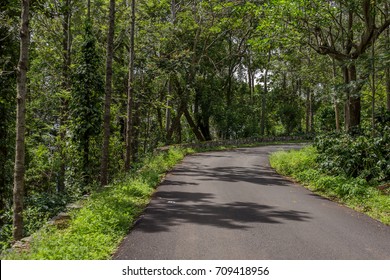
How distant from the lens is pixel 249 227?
27.1 ft

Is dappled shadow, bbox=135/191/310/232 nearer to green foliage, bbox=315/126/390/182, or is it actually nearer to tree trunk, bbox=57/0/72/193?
green foliage, bbox=315/126/390/182

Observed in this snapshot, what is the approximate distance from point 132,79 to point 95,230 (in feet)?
35.1

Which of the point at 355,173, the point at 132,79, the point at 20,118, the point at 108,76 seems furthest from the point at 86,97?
the point at 355,173

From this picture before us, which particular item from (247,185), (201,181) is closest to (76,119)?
(201,181)

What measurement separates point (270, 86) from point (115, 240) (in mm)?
44001

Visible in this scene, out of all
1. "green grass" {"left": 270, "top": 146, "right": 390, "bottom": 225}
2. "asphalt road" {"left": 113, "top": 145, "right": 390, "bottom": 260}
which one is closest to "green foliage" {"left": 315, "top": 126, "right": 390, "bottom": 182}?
"green grass" {"left": 270, "top": 146, "right": 390, "bottom": 225}

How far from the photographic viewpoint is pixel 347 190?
11.6 meters

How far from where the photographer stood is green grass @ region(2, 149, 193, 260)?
6.21 meters

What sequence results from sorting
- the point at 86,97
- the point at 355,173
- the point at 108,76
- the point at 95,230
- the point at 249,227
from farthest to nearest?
the point at 86,97, the point at 108,76, the point at 355,173, the point at 249,227, the point at 95,230

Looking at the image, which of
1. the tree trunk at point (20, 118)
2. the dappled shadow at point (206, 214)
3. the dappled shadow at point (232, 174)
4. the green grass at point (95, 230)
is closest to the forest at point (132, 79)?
the tree trunk at point (20, 118)

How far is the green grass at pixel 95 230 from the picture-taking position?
20.4ft

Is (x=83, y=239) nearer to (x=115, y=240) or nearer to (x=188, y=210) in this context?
(x=115, y=240)

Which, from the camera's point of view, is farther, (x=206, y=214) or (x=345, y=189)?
(x=345, y=189)

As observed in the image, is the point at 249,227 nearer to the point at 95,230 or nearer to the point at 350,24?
the point at 95,230
